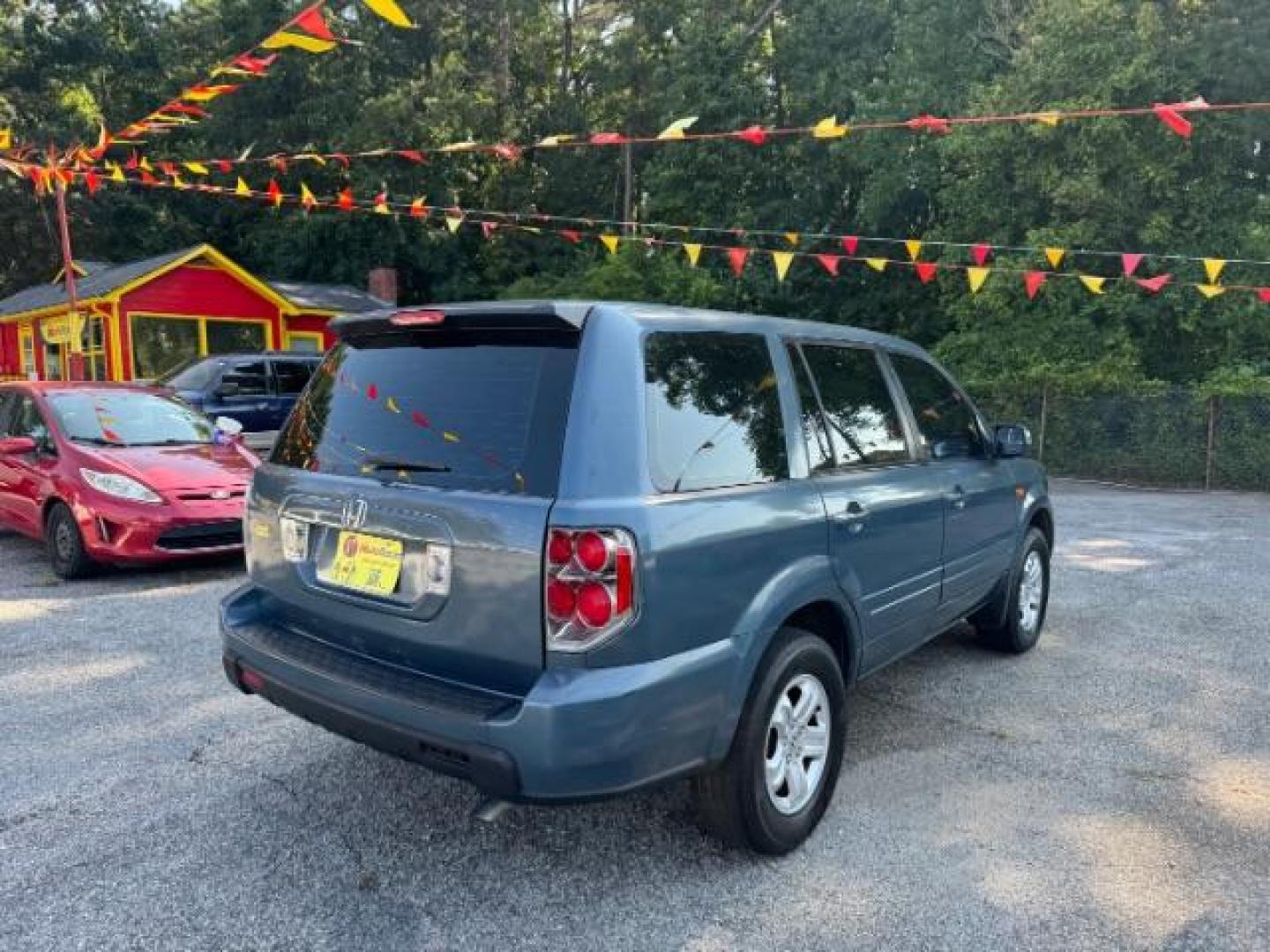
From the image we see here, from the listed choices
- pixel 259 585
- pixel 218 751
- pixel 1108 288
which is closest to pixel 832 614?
pixel 259 585

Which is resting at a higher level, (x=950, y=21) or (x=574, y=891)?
(x=950, y=21)

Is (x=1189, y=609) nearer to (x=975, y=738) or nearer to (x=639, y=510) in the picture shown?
(x=975, y=738)

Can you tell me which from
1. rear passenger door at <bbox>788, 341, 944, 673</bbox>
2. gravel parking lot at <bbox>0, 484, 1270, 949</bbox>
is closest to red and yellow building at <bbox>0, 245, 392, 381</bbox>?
gravel parking lot at <bbox>0, 484, 1270, 949</bbox>

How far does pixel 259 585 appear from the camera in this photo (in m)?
3.33

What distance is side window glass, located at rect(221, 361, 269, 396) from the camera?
45.3 ft

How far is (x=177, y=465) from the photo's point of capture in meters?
6.94

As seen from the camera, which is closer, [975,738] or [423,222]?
[975,738]

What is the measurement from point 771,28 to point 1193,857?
102 feet

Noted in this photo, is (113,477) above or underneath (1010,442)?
underneath

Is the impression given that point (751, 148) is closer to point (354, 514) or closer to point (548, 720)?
point (354, 514)

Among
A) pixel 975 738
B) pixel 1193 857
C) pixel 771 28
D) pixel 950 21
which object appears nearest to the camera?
pixel 1193 857

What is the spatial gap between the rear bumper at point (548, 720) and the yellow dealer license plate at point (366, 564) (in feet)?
0.80

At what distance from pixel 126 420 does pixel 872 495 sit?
6517mm

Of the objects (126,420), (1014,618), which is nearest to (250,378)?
(126,420)
